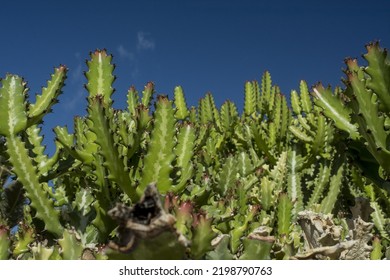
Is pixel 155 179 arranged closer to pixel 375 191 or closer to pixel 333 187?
pixel 333 187

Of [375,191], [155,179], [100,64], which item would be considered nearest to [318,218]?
[155,179]

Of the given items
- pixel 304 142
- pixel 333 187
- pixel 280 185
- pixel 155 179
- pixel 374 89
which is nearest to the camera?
pixel 155 179

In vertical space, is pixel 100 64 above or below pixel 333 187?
above

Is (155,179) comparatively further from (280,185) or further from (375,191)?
(375,191)

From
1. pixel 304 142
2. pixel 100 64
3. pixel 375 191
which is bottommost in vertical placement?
pixel 375 191

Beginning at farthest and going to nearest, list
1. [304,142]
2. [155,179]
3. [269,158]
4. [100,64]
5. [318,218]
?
[269,158]
[304,142]
[100,64]
[155,179]
[318,218]

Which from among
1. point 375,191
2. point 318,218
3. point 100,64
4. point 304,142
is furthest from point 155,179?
point 304,142

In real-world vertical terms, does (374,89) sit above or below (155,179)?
above
